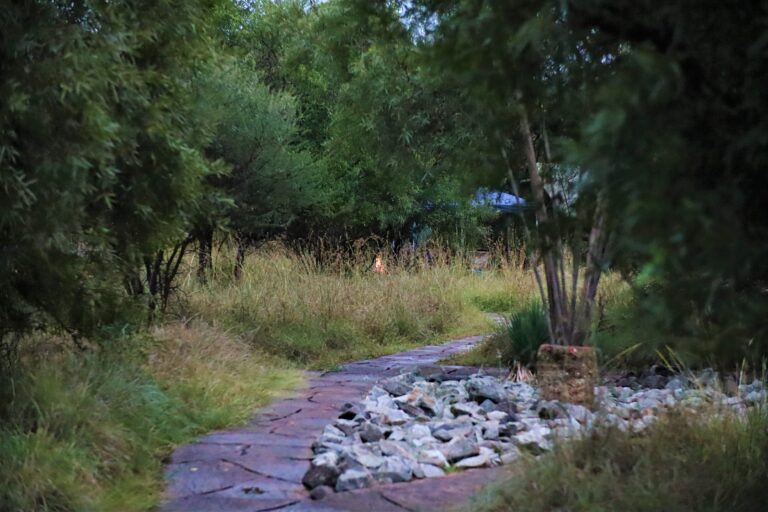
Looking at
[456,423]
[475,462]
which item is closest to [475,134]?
[456,423]

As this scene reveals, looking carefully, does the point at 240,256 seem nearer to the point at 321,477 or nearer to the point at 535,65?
the point at 321,477

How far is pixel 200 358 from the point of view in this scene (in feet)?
18.4

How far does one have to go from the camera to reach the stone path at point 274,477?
318 centimetres

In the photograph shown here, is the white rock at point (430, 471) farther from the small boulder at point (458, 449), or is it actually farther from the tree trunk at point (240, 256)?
the tree trunk at point (240, 256)

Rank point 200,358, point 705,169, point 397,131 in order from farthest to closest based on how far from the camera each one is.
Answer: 1. point 397,131
2. point 200,358
3. point 705,169

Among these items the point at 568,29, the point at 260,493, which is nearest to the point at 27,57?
the point at 260,493

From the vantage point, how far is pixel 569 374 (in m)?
5.08

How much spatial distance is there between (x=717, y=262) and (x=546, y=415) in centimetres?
347

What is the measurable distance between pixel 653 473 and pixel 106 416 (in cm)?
249

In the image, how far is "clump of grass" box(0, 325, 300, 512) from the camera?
3.06m

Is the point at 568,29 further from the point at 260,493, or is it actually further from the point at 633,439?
the point at 260,493

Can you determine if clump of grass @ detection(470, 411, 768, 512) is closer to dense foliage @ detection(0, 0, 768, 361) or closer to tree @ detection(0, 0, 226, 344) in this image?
dense foliage @ detection(0, 0, 768, 361)

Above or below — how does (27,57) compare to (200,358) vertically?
above

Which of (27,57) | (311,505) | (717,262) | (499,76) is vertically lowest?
(311,505)
